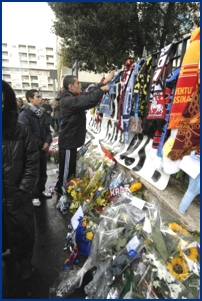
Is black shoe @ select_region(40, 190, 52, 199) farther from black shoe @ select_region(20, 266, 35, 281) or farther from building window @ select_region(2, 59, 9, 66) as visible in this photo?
building window @ select_region(2, 59, 9, 66)

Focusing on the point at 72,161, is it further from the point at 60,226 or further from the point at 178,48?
the point at 178,48

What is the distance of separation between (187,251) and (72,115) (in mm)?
2726

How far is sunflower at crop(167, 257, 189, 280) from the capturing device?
1.54 metres

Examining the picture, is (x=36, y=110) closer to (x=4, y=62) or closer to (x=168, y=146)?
(x=168, y=146)

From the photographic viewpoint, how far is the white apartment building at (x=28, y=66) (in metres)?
71.1

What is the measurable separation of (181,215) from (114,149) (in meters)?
2.43

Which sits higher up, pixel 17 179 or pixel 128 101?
pixel 128 101

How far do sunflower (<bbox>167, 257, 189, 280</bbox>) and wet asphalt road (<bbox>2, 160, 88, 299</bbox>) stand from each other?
1012 mm

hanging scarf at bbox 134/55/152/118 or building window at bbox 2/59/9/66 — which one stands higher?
building window at bbox 2/59/9/66

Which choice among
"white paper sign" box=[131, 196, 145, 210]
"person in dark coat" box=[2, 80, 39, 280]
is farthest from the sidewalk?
"person in dark coat" box=[2, 80, 39, 280]

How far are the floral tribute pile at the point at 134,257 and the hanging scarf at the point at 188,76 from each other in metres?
1.08

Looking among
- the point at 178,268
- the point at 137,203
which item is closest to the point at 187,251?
the point at 178,268

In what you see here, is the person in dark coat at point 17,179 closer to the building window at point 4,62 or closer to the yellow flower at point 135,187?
the yellow flower at point 135,187

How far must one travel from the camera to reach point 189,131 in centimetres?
206
